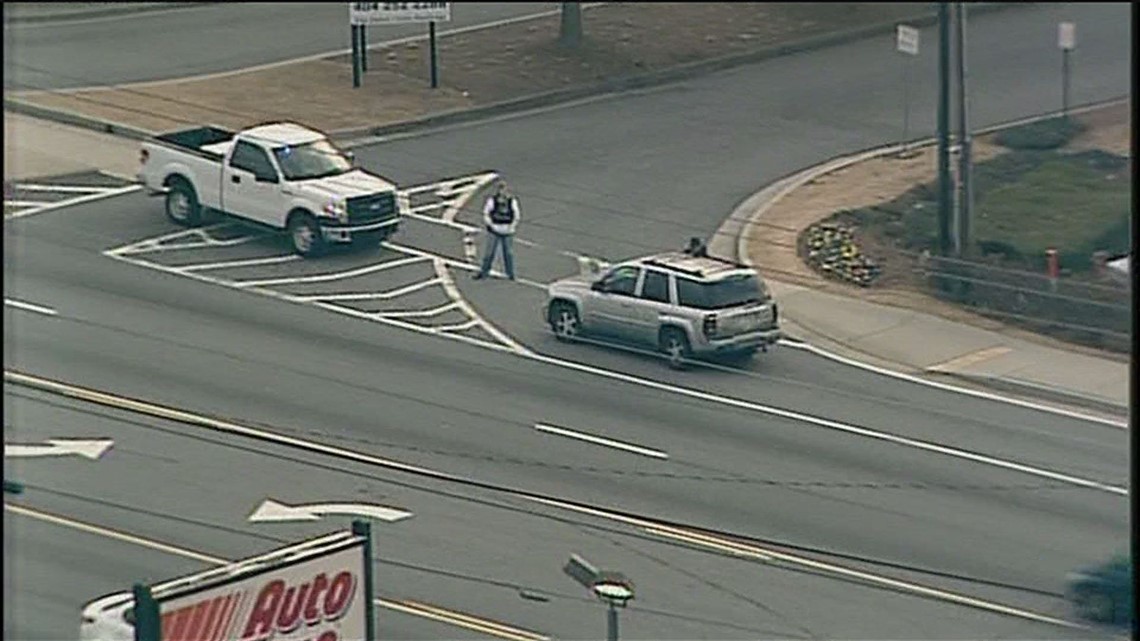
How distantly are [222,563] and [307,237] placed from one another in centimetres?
1033

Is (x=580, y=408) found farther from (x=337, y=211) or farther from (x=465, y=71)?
(x=465, y=71)

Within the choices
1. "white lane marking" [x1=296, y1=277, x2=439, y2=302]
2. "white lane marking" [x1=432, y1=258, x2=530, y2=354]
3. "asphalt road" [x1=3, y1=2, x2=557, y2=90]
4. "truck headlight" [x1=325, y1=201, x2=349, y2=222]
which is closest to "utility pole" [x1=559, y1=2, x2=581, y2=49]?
"asphalt road" [x1=3, y1=2, x2=557, y2=90]

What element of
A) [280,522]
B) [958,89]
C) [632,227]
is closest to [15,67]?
[632,227]

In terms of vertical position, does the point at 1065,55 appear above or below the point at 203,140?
below

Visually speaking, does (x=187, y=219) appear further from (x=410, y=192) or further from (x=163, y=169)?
(x=410, y=192)

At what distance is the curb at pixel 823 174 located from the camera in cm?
2767

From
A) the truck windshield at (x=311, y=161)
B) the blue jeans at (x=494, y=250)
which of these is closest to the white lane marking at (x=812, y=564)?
the blue jeans at (x=494, y=250)

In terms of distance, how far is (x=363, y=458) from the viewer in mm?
24516

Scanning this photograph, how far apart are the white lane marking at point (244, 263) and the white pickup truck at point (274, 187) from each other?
0.23 m

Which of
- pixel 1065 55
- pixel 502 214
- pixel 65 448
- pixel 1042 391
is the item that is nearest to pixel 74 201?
pixel 502 214

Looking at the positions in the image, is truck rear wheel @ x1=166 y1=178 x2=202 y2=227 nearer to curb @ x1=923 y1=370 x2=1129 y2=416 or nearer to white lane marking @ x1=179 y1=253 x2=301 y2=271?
white lane marking @ x1=179 y1=253 x2=301 y2=271

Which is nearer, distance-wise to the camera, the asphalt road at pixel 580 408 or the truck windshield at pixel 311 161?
the asphalt road at pixel 580 408

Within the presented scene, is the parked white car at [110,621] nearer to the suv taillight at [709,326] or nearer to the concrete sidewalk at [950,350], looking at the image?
the suv taillight at [709,326]

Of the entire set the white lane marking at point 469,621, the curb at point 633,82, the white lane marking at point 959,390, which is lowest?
Answer: the white lane marking at point 959,390
